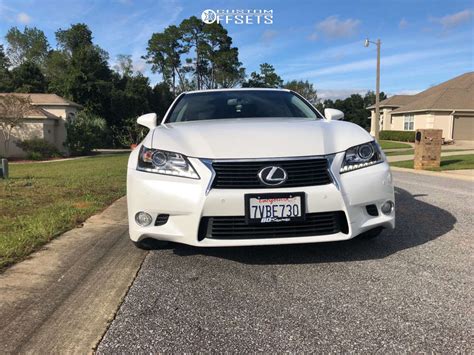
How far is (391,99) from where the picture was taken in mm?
49188

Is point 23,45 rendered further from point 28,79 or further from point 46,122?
point 46,122

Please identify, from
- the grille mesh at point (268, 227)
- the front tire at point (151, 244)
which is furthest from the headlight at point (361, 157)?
the front tire at point (151, 244)

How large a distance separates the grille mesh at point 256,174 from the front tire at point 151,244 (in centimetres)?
77

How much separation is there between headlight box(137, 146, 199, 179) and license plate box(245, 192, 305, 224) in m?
0.47

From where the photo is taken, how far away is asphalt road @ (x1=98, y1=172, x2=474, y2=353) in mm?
2305

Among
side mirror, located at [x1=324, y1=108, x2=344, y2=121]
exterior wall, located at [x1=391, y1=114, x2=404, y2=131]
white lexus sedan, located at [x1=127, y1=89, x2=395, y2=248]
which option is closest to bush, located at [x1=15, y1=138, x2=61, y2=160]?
side mirror, located at [x1=324, y1=108, x2=344, y2=121]

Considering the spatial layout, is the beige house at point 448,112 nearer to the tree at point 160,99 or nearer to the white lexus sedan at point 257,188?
the tree at point 160,99

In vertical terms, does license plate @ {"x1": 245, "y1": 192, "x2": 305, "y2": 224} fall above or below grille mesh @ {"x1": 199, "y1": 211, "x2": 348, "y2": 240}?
above

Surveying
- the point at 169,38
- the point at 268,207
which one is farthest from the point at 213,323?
the point at 169,38

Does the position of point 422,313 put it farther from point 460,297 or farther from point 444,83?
point 444,83

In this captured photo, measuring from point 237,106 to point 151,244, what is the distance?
1.89 m

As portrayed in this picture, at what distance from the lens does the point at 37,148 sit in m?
27.7

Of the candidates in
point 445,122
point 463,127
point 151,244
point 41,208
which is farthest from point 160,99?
point 151,244

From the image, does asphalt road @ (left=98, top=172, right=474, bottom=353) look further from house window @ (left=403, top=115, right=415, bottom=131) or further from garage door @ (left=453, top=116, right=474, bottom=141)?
house window @ (left=403, top=115, right=415, bottom=131)
